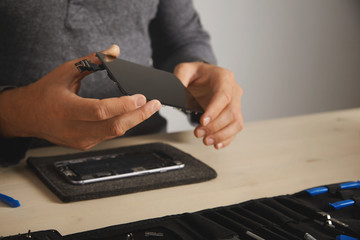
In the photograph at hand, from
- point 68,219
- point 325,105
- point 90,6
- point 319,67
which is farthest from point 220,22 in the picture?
point 68,219

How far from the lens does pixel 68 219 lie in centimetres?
60

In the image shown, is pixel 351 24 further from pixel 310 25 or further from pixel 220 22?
pixel 220 22

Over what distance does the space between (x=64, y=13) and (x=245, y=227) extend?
26.1 inches

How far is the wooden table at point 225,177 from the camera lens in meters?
0.61

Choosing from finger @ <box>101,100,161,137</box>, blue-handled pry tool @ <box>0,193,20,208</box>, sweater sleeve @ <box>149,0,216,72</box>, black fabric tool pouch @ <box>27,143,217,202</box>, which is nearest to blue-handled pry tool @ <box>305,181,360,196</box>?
black fabric tool pouch @ <box>27,143,217,202</box>

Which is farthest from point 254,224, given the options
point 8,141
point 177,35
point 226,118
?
point 177,35

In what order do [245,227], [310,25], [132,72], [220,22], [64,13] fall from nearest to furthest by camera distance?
[245,227], [132,72], [64,13], [220,22], [310,25]

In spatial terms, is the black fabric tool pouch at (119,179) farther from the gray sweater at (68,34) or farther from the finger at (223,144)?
the gray sweater at (68,34)

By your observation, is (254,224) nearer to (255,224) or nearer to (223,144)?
(255,224)

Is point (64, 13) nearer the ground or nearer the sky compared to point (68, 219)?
nearer the sky

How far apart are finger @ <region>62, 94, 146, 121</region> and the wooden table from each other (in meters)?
0.12

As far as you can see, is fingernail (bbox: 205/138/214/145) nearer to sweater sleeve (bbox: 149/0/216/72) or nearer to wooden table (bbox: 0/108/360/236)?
wooden table (bbox: 0/108/360/236)

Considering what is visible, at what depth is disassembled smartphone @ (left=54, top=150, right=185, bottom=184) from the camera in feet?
2.31

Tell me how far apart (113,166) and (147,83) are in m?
0.15
